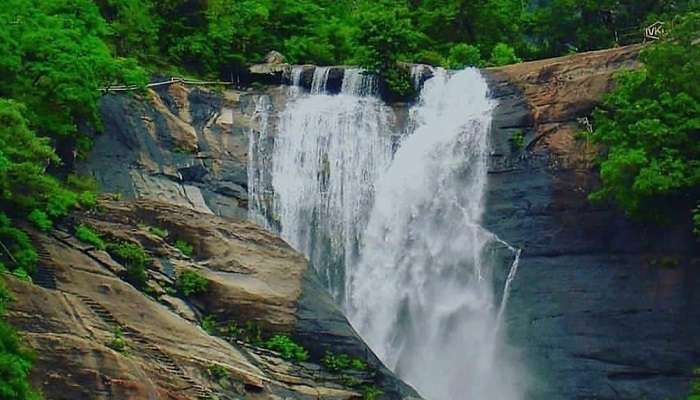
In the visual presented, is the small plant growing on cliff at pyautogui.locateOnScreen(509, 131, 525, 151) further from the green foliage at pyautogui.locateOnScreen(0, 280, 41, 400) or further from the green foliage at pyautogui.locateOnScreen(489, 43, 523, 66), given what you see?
the green foliage at pyautogui.locateOnScreen(0, 280, 41, 400)

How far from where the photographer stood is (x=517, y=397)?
22.0 metres

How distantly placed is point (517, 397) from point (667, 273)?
4.01 meters

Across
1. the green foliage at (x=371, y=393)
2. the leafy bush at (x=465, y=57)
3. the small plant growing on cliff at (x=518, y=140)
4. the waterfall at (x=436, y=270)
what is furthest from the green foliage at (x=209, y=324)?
the leafy bush at (x=465, y=57)

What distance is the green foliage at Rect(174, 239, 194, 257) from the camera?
20.6m

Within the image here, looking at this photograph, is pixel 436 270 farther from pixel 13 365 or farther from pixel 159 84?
pixel 13 365

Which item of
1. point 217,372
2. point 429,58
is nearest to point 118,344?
point 217,372

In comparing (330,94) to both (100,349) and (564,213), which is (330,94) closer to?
(564,213)

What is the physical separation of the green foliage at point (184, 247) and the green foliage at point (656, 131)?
8.22 metres

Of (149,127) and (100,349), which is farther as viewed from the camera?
(149,127)

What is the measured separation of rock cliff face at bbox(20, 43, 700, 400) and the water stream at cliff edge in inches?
21.6

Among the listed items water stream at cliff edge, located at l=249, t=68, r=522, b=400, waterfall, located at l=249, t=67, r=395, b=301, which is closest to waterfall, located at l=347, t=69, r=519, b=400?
water stream at cliff edge, located at l=249, t=68, r=522, b=400

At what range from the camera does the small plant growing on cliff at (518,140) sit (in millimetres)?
24516

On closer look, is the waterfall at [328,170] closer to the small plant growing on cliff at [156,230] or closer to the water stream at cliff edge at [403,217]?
the water stream at cliff edge at [403,217]

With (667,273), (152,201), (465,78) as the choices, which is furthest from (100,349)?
(465,78)
